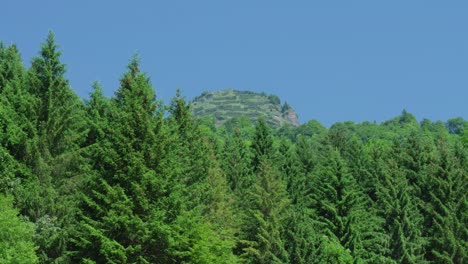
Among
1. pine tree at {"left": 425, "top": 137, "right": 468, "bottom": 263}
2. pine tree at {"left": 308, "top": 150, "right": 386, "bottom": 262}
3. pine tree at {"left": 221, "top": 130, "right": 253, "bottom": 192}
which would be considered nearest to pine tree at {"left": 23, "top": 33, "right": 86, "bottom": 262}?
pine tree at {"left": 308, "top": 150, "right": 386, "bottom": 262}

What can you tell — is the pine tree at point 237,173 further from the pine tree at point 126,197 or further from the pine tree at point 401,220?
the pine tree at point 126,197

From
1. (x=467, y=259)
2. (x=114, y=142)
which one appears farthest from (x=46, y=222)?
(x=467, y=259)

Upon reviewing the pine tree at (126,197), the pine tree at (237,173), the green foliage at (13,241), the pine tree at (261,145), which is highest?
the pine tree at (261,145)

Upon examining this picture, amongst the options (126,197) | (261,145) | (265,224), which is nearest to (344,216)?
(265,224)

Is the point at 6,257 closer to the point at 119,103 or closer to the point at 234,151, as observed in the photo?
the point at 119,103

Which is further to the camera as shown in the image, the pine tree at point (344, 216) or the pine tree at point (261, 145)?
the pine tree at point (261, 145)

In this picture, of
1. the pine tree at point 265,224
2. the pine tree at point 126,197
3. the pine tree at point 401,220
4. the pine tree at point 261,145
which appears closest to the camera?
the pine tree at point 126,197

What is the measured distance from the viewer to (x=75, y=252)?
96.4 feet

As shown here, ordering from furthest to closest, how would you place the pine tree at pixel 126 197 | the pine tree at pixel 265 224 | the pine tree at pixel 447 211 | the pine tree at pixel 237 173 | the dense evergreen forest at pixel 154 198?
the pine tree at pixel 237 173, the pine tree at pixel 447 211, the pine tree at pixel 265 224, the dense evergreen forest at pixel 154 198, the pine tree at pixel 126 197

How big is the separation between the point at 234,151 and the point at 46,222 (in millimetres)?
35342

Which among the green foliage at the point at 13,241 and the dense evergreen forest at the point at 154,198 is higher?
the dense evergreen forest at the point at 154,198

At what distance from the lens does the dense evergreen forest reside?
2939cm

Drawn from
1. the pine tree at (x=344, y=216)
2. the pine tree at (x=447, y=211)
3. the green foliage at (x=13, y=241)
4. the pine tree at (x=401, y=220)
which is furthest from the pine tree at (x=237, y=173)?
the green foliage at (x=13, y=241)

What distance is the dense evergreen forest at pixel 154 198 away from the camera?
29391mm
